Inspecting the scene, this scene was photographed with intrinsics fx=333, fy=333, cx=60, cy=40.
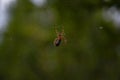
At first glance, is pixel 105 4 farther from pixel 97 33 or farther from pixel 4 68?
pixel 4 68

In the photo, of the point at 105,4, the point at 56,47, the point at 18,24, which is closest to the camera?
the point at 105,4

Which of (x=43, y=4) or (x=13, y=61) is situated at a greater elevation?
(x=43, y=4)

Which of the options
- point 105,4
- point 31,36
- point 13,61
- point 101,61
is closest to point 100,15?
point 105,4

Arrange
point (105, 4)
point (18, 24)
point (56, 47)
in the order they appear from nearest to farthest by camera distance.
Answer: point (105, 4) < point (56, 47) < point (18, 24)

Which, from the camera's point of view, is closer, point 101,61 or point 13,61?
point 101,61

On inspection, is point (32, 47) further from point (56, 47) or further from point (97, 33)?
point (97, 33)

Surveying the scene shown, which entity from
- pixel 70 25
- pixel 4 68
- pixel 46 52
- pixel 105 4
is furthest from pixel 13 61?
pixel 105 4
